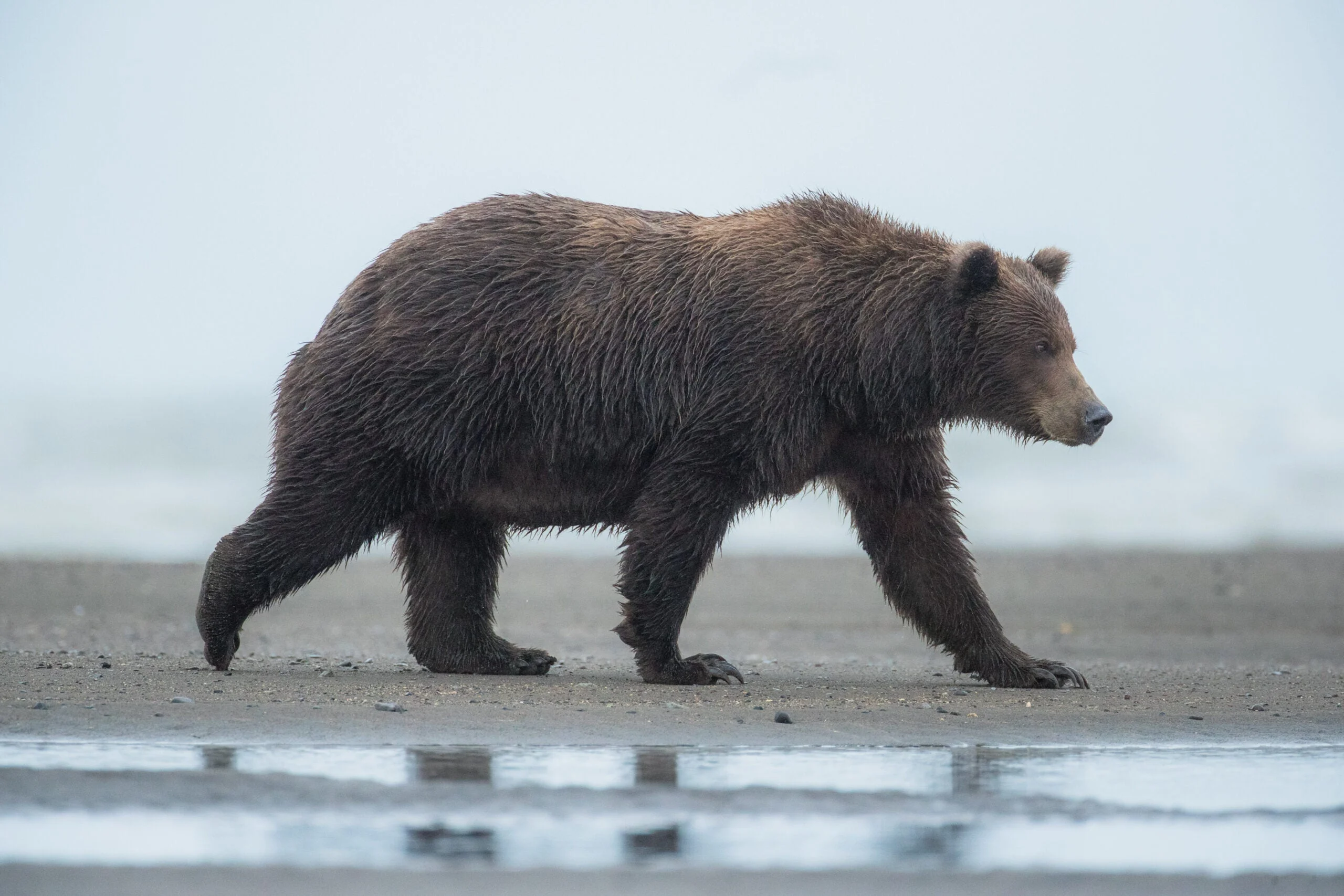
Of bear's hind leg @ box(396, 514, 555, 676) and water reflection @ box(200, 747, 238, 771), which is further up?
bear's hind leg @ box(396, 514, 555, 676)

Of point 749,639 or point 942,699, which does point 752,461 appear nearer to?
point 942,699

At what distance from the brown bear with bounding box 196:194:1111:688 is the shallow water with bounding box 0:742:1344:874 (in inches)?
77.2

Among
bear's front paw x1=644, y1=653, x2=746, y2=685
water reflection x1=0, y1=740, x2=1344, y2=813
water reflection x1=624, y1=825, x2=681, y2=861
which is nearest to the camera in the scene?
water reflection x1=624, y1=825, x2=681, y2=861

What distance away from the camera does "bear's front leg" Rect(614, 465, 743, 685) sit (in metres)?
7.59

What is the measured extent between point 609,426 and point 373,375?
3.77 feet

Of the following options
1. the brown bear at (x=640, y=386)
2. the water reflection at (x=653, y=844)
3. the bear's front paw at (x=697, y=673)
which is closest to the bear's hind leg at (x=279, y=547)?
the brown bear at (x=640, y=386)

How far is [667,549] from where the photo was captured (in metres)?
7.58

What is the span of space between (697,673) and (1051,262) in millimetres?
2823

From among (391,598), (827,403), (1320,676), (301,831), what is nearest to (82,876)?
(301,831)

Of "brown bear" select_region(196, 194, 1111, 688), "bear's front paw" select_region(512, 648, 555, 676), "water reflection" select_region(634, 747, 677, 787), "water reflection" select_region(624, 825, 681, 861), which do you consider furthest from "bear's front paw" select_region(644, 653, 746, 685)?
"water reflection" select_region(624, 825, 681, 861)

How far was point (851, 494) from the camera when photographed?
838 cm

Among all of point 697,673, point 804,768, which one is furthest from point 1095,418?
point 804,768

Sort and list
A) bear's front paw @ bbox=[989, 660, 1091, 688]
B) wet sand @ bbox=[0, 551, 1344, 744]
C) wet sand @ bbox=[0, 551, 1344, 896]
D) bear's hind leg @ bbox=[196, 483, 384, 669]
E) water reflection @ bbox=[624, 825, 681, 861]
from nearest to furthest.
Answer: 1. wet sand @ bbox=[0, 551, 1344, 896]
2. water reflection @ bbox=[624, 825, 681, 861]
3. wet sand @ bbox=[0, 551, 1344, 744]
4. bear's hind leg @ bbox=[196, 483, 384, 669]
5. bear's front paw @ bbox=[989, 660, 1091, 688]

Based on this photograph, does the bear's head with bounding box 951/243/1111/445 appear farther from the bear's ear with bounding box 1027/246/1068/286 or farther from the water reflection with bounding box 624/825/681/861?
the water reflection with bounding box 624/825/681/861
